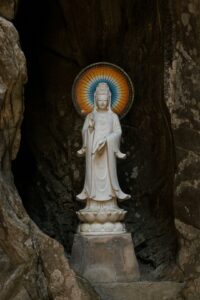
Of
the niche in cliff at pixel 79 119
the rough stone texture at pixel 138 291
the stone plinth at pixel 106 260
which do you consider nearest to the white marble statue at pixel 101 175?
the stone plinth at pixel 106 260

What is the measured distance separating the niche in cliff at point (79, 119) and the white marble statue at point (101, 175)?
0.67 metres

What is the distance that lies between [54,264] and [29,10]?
328 centimetres

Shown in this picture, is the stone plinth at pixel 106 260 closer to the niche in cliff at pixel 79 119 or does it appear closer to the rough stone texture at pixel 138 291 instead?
the rough stone texture at pixel 138 291

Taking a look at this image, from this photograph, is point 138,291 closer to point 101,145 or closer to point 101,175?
point 101,175

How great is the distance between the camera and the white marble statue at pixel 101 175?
19.9 feet

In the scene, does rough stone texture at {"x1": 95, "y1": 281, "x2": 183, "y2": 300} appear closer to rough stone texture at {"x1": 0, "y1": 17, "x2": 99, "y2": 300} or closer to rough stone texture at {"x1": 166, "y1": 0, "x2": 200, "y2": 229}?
rough stone texture at {"x1": 0, "y1": 17, "x2": 99, "y2": 300}

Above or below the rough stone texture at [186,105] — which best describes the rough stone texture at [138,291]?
below

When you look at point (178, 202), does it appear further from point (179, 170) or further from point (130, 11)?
point (130, 11)

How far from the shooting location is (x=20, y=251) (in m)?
5.34

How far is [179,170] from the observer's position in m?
6.13

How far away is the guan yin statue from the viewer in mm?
6078

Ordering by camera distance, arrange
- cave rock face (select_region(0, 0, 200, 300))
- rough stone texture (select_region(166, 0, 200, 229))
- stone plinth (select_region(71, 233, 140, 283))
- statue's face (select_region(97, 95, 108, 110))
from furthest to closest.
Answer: statue's face (select_region(97, 95, 108, 110)) < rough stone texture (select_region(166, 0, 200, 229)) < stone plinth (select_region(71, 233, 140, 283)) < cave rock face (select_region(0, 0, 200, 300))

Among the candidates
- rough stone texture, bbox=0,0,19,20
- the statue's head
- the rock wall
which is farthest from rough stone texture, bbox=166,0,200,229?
rough stone texture, bbox=0,0,19,20

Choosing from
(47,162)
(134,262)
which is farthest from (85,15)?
(134,262)
